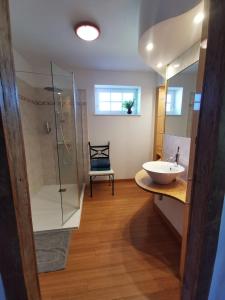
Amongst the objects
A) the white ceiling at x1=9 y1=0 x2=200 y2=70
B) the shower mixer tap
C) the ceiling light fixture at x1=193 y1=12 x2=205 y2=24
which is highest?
the white ceiling at x1=9 y1=0 x2=200 y2=70

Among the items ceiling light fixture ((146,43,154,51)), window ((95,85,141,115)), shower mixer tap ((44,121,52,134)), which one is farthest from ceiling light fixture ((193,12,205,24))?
shower mixer tap ((44,121,52,134))

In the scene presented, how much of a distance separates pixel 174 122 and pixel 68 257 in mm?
1993

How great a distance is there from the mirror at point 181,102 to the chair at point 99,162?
4.41 ft

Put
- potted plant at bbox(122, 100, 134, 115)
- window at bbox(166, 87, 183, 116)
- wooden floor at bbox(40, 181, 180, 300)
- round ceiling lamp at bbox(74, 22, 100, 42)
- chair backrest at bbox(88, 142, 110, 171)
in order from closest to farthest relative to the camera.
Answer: wooden floor at bbox(40, 181, 180, 300) < round ceiling lamp at bbox(74, 22, 100, 42) < window at bbox(166, 87, 183, 116) < chair backrest at bbox(88, 142, 110, 171) < potted plant at bbox(122, 100, 134, 115)

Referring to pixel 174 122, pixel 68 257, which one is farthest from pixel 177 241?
pixel 174 122

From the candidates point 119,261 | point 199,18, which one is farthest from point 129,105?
point 119,261

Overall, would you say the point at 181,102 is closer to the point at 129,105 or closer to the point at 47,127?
the point at 129,105

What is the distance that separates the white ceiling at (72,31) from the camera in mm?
1421

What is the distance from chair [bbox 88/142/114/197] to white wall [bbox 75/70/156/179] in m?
0.14

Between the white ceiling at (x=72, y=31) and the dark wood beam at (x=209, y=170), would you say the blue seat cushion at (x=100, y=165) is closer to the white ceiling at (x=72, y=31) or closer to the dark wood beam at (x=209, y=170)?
the white ceiling at (x=72, y=31)

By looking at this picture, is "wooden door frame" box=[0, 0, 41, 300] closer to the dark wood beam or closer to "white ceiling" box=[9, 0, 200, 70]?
the dark wood beam

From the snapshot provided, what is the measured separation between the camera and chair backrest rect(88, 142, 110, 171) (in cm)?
306

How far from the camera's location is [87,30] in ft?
5.67

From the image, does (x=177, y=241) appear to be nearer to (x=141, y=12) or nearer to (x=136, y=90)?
(x=141, y=12)
